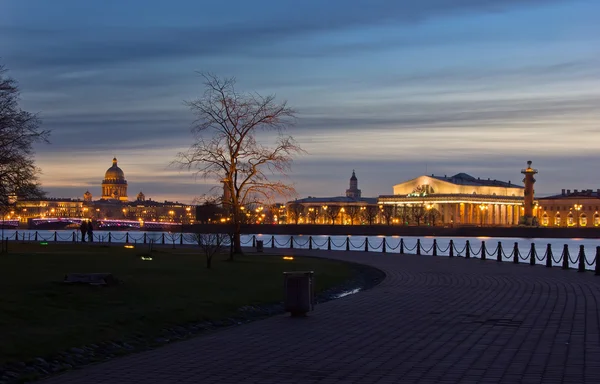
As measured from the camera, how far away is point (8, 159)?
4247 centimetres

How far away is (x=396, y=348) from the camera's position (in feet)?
39.7

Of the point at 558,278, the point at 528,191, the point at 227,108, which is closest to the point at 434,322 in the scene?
the point at 558,278

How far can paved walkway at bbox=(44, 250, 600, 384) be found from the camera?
9953 mm

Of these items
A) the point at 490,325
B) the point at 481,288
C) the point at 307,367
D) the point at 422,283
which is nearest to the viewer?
the point at 307,367

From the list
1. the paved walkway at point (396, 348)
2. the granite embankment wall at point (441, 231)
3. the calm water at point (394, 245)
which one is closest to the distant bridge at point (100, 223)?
the granite embankment wall at point (441, 231)

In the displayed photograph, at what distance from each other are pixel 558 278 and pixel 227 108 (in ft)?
60.5

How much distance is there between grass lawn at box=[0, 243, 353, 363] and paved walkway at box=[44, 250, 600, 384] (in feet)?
3.74

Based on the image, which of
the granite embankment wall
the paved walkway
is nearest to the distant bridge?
the granite embankment wall

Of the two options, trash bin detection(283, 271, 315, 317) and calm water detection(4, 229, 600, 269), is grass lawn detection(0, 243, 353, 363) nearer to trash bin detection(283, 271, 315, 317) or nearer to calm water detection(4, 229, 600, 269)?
trash bin detection(283, 271, 315, 317)

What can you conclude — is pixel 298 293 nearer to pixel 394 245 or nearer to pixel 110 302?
pixel 110 302

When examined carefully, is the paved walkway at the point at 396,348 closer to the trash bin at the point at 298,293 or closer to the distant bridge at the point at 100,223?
the trash bin at the point at 298,293

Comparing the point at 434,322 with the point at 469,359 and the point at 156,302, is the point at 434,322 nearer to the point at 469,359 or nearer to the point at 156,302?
the point at 469,359

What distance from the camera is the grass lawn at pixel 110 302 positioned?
12.3m

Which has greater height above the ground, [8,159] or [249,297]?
[8,159]
